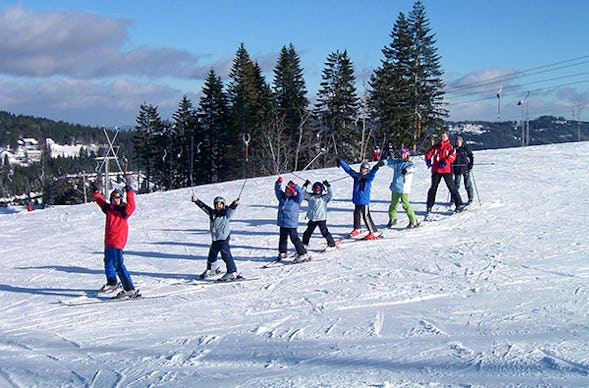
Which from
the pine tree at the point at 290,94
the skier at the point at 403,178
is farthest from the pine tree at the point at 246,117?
the skier at the point at 403,178

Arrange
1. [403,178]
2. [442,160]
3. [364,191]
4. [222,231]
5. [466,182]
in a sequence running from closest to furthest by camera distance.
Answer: [222,231] < [364,191] < [403,178] < [442,160] < [466,182]

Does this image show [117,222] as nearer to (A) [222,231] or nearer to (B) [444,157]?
(A) [222,231]

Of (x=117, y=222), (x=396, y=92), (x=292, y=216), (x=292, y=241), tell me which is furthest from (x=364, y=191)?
(x=396, y=92)

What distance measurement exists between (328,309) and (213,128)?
4291 centimetres

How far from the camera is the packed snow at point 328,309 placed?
5363 millimetres

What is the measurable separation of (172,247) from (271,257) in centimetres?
275

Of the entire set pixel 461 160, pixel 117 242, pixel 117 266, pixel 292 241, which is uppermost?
pixel 461 160

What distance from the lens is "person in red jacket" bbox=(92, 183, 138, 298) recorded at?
29.0ft

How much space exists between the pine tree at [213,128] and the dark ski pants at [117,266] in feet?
127

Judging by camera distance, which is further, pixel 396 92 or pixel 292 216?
pixel 396 92

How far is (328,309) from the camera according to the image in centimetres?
755

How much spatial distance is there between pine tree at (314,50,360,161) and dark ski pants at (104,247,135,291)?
122ft

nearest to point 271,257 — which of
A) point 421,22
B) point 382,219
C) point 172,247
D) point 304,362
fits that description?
point 172,247

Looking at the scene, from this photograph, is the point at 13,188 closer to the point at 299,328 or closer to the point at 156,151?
the point at 156,151
